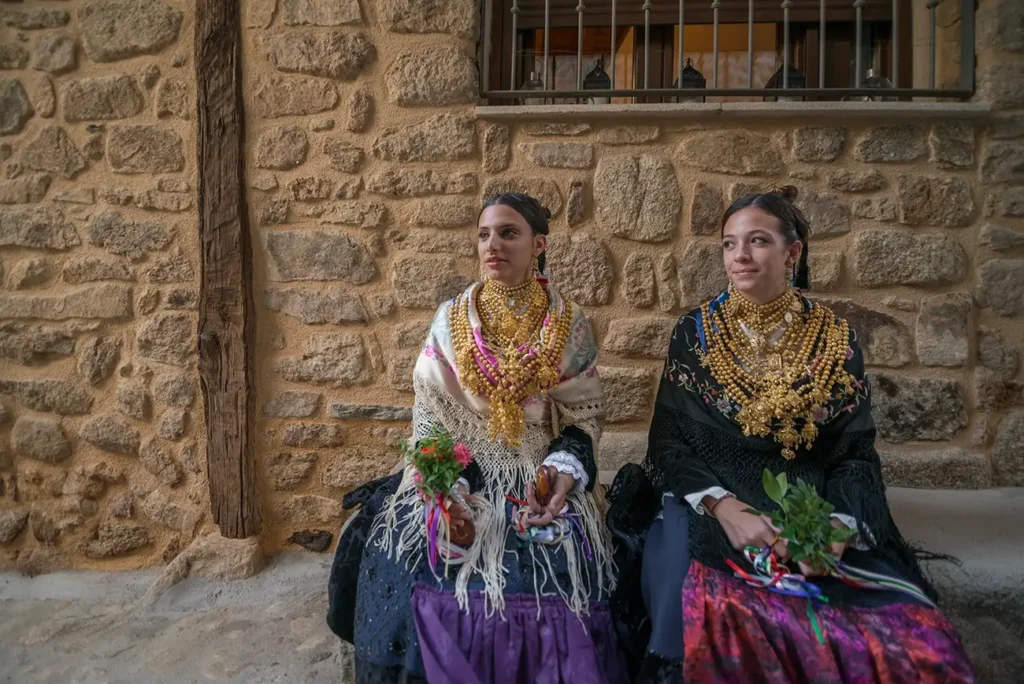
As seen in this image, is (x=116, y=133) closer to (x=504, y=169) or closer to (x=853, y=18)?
(x=504, y=169)

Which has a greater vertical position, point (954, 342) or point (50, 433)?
Answer: point (954, 342)

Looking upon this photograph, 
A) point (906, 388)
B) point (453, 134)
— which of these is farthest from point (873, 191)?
point (453, 134)

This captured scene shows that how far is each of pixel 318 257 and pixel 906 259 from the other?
2.65m

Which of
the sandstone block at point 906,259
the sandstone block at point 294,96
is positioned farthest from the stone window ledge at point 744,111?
the sandstone block at point 294,96

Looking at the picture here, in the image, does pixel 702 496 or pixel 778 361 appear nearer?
pixel 702 496

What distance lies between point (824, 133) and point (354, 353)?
2345 mm

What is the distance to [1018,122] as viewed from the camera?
2848 mm

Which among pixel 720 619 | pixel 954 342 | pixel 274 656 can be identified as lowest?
pixel 274 656

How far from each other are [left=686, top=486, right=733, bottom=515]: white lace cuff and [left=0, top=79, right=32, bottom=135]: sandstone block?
3610 millimetres

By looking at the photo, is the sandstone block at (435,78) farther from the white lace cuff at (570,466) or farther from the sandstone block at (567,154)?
the white lace cuff at (570,466)

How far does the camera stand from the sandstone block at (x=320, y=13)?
3051 mm

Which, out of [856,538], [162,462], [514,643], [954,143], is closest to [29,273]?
[162,462]

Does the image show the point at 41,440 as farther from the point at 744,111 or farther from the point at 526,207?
the point at 744,111

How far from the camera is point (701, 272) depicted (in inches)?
117
